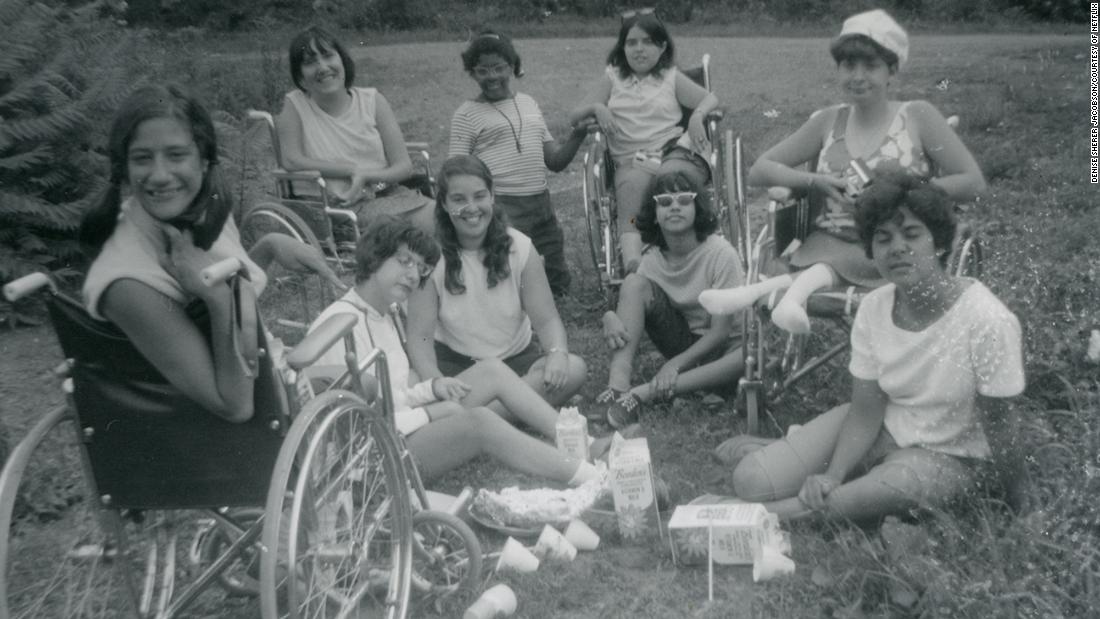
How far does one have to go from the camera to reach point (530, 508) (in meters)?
3.48

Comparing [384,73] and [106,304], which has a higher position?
[106,304]

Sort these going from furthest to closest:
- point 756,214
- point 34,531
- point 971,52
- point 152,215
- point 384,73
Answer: point 384,73 → point 971,52 → point 756,214 → point 34,531 → point 152,215

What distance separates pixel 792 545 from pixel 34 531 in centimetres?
235

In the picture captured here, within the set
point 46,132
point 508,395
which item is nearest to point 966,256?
point 508,395

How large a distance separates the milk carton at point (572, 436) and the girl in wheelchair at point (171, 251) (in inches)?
47.5

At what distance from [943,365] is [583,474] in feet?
3.86

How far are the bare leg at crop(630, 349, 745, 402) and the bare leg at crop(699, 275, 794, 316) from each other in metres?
0.56

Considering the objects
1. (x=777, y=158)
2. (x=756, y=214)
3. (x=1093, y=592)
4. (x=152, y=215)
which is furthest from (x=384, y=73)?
(x=1093, y=592)

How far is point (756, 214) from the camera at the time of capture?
22.2ft

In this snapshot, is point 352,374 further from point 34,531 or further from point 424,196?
point 424,196

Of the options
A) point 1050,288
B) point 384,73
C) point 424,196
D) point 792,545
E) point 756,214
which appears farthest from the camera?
point 384,73

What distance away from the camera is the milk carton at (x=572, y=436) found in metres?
3.74

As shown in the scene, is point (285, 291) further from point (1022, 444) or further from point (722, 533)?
point (1022, 444)

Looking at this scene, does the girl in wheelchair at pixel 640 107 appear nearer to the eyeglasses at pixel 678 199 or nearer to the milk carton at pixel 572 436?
the eyeglasses at pixel 678 199
